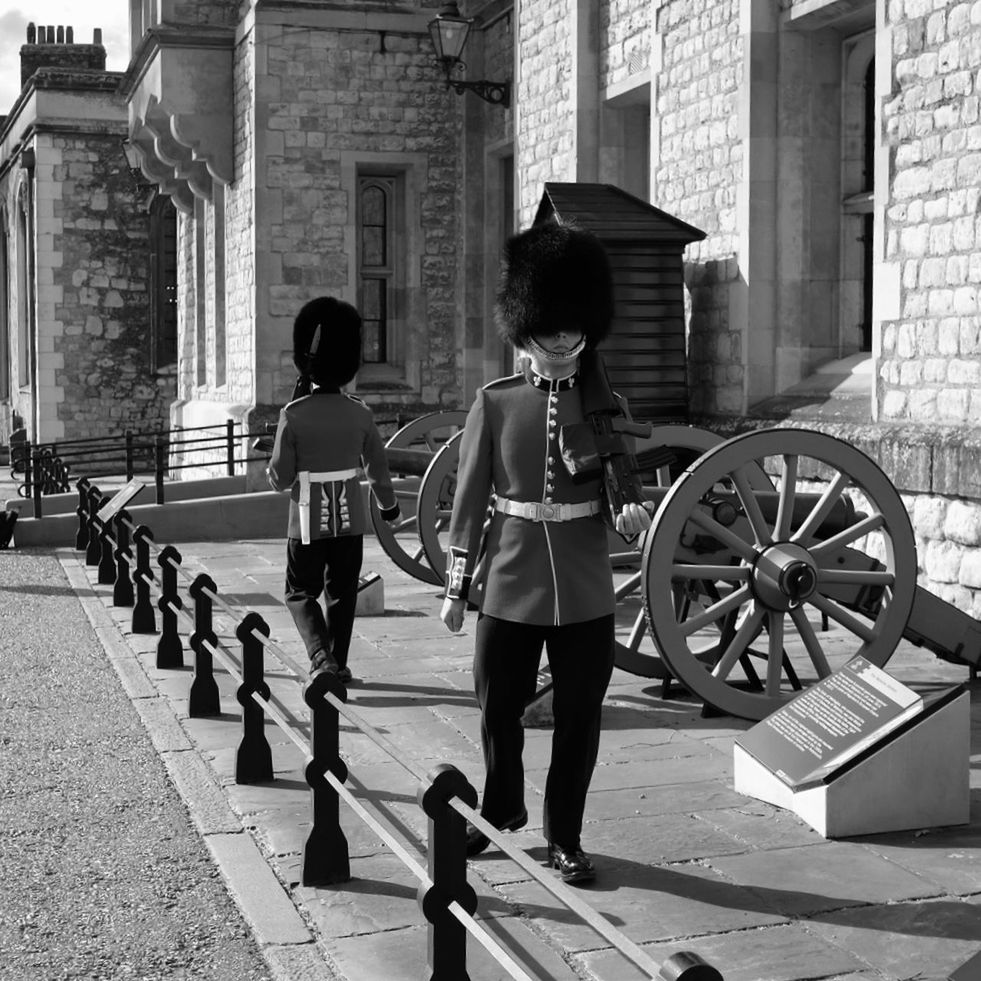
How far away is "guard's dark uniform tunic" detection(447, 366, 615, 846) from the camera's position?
154 inches

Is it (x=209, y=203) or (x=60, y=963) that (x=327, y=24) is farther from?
(x=60, y=963)

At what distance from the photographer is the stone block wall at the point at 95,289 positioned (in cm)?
2375

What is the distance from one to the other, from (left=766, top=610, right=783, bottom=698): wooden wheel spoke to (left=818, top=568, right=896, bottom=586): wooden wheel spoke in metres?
0.22

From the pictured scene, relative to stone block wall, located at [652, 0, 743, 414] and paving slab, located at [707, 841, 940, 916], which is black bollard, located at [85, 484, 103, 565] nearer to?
stone block wall, located at [652, 0, 743, 414]

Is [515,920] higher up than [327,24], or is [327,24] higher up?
[327,24]

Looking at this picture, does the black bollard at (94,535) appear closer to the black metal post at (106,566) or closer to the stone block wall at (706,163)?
the black metal post at (106,566)

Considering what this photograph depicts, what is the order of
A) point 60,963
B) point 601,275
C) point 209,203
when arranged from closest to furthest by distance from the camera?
point 60,963
point 601,275
point 209,203

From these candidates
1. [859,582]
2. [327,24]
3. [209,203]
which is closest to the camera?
[859,582]

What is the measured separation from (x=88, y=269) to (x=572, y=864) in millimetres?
21354

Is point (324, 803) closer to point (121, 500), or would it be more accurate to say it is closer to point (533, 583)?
point (533, 583)

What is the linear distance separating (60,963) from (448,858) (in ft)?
3.77

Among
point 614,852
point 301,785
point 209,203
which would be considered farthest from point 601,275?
point 209,203

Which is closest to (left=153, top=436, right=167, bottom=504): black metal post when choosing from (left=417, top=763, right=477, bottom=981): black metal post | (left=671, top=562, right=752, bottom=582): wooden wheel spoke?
(left=671, top=562, right=752, bottom=582): wooden wheel spoke

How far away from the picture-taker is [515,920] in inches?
145
